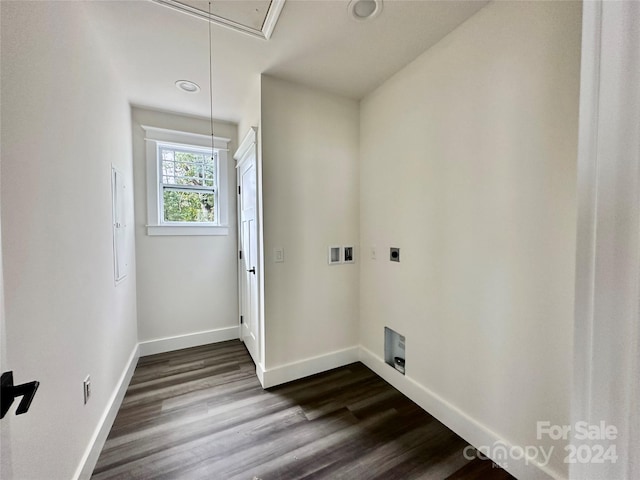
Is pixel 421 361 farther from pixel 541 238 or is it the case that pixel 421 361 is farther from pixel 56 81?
pixel 56 81

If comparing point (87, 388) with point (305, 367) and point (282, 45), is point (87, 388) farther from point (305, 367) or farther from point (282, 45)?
point (282, 45)

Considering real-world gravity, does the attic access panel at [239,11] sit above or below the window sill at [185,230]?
above

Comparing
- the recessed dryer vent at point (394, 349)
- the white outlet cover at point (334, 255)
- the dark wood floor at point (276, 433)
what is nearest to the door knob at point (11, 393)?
the dark wood floor at point (276, 433)

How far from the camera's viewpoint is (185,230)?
3047mm

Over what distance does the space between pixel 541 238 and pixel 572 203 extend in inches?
8.2

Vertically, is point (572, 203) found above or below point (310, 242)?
above

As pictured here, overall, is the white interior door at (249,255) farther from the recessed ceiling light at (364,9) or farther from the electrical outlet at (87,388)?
the recessed ceiling light at (364,9)

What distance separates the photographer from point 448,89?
70.5 inches

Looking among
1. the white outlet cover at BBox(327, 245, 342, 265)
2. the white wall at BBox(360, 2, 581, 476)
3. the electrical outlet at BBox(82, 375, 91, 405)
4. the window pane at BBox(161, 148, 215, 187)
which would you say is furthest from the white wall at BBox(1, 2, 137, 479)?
the white wall at BBox(360, 2, 581, 476)

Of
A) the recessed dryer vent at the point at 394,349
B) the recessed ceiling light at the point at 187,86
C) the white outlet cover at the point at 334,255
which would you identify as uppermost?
the recessed ceiling light at the point at 187,86

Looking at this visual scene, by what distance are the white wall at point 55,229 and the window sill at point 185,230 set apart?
1074 millimetres

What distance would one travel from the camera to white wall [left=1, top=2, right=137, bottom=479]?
3.05 feet

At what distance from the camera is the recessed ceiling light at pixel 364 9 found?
1519 millimetres

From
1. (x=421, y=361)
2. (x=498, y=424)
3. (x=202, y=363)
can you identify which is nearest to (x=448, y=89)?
(x=421, y=361)
